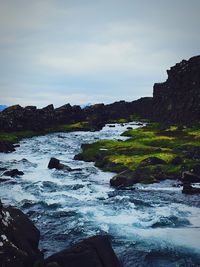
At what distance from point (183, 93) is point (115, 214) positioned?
128 metres

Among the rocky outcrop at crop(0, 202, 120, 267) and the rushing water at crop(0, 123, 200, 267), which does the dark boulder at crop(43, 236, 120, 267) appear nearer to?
the rocky outcrop at crop(0, 202, 120, 267)

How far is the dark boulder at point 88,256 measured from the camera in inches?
783

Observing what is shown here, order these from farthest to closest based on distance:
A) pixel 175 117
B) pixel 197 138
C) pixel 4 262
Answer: pixel 175 117, pixel 197 138, pixel 4 262

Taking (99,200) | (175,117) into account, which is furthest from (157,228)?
(175,117)

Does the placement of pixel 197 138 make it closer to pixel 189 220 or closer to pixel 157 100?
pixel 189 220

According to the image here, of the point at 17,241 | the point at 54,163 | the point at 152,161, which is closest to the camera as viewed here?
the point at 17,241

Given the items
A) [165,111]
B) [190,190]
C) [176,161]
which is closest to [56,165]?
[176,161]

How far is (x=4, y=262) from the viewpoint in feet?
64.1

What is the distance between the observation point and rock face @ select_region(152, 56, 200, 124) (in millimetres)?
143125

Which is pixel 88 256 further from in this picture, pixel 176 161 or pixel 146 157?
pixel 146 157

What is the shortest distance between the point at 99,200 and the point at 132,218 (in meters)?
7.31

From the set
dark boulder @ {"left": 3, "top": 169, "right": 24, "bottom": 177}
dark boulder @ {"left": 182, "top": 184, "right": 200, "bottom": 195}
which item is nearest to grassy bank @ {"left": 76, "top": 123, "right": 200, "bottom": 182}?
dark boulder @ {"left": 182, "top": 184, "right": 200, "bottom": 195}

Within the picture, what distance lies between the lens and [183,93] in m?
Answer: 155

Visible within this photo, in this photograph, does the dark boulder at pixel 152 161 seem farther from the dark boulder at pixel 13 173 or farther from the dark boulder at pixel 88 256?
the dark boulder at pixel 88 256
